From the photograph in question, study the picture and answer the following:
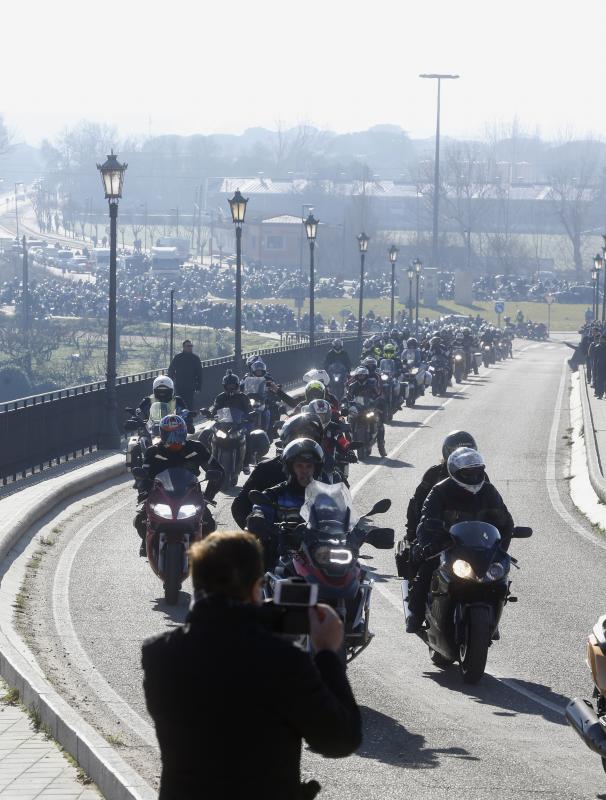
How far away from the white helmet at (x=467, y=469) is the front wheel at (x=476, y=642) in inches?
38.7

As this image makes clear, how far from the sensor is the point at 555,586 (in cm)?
1533

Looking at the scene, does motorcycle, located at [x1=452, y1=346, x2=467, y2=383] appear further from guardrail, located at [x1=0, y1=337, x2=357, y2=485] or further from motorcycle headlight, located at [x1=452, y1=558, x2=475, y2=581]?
motorcycle headlight, located at [x1=452, y1=558, x2=475, y2=581]

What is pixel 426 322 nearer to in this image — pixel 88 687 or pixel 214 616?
pixel 88 687

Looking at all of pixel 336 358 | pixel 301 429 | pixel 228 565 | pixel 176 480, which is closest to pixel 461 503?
pixel 301 429

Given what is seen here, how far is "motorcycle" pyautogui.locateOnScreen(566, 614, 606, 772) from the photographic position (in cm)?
743

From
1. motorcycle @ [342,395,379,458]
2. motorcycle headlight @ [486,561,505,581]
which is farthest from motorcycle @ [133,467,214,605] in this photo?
motorcycle @ [342,395,379,458]

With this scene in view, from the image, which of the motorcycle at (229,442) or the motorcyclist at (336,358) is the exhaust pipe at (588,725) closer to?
the motorcycle at (229,442)

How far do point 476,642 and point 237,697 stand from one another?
20.4 feet

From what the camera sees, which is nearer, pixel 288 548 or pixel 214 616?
pixel 214 616

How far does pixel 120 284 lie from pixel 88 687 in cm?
10705

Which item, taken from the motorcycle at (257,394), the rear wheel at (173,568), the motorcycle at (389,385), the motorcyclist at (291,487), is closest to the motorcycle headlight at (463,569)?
the motorcyclist at (291,487)

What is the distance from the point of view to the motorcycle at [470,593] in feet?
34.3

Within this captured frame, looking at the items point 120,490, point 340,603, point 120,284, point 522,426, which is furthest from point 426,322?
point 340,603

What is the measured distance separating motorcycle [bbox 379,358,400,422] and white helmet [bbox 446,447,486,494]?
77.8 ft
